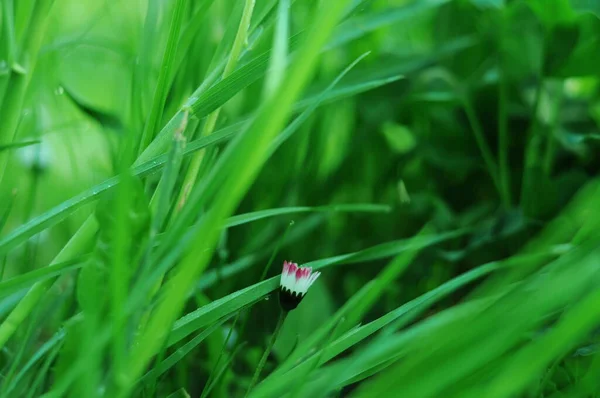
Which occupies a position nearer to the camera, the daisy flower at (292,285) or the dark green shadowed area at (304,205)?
the dark green shadowed area at (304,205)

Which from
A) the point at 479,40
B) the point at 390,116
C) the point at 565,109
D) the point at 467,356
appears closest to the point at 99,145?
the point at 390,116

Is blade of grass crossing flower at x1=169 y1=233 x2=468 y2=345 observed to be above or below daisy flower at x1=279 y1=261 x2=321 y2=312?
above

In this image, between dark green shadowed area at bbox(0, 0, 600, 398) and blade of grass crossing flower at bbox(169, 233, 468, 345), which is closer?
dark green shadowed area at bbox(0, 0, 600, 398)

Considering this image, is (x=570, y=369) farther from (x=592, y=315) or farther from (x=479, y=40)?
(x=479, y=40)

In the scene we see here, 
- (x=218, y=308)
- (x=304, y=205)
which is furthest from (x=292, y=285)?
(x=304, y=205)

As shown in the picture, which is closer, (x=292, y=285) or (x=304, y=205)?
(x=292, y=285)

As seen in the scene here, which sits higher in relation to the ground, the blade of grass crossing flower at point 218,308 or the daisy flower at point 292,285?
the blade of grass crossing flower at point 218,308

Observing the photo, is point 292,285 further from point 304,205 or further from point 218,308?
point 304,205

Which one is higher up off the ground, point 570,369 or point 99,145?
point 99,145
